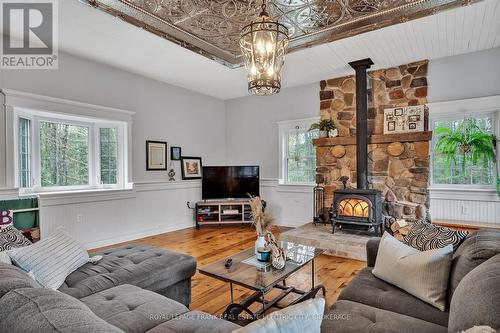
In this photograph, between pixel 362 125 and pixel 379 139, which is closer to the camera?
pixel 362 125

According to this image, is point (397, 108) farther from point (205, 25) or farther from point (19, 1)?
point (19, 1)

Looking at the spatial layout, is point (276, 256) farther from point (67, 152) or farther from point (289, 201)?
point (67, 152)

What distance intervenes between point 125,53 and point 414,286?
413 cm

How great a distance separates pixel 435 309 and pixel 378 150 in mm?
3351

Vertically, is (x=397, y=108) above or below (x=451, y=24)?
below

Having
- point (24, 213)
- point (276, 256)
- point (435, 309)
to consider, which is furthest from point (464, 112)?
point (24, 213)

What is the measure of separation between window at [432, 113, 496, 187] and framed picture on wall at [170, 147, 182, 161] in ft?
14.2

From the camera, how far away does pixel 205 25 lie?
8.89 feet

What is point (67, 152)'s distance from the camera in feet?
14.0

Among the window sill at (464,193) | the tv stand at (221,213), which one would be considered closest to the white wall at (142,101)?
the tv stand at (221,213)

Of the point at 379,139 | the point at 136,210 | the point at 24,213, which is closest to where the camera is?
the point at 24,213

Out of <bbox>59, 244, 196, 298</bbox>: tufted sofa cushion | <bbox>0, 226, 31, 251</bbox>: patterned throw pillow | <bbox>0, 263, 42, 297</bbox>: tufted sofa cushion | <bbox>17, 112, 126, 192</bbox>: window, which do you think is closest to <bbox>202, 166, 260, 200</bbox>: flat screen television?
<bbox>17, 112, 126, 192</bbox>: window

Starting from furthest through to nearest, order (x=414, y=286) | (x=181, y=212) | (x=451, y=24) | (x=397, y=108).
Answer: (x=181, y=212) → (x=397, y=108) → (x=451, y=24) → (x=414, y=286)

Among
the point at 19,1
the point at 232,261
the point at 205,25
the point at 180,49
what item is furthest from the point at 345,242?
the point at 19,1
